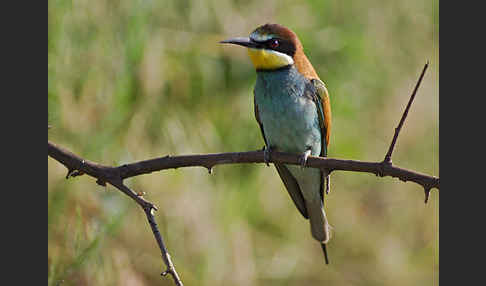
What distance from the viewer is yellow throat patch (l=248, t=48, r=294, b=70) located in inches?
74.3

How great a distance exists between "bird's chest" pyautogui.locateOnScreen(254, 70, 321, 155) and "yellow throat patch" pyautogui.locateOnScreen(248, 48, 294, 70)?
0.07 ft

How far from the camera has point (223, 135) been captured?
3.03 metres

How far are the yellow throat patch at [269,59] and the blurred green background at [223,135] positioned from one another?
0.73 m

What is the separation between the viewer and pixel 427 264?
350 centimetres

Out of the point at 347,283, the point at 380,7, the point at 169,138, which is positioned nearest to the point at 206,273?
the point at 169,138

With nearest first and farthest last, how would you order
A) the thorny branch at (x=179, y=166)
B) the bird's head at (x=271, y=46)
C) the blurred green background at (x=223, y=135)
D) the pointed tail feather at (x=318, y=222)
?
the thorny branch at (x=179, y=166)
the bird's head at (x=271, y=46)
the pointed tail feather at (x=318, y=222)
the blurred green background at (x=223, y=135)

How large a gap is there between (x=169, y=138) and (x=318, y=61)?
2.55 feet

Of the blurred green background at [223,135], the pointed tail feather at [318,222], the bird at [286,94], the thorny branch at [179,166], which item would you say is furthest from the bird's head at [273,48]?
the blurred green background at [223,135]

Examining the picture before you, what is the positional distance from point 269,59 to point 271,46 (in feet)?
0.11

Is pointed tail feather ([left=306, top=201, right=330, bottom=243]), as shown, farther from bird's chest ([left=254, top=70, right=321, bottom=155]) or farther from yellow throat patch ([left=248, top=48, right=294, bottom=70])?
yellow throat patch ([left=248, top=48, right=294, bottom=70])

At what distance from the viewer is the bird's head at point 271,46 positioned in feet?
6.14

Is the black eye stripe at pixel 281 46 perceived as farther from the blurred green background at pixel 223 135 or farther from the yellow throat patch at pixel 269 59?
the blurred green background at pixel 223 135

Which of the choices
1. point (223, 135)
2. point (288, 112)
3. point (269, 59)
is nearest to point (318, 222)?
point (288, 112)

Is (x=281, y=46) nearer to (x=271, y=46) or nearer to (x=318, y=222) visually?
(x=271, y=46)
